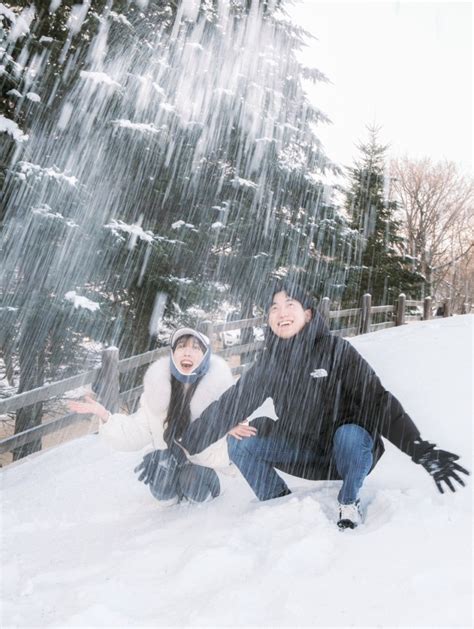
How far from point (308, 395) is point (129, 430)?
110 cm

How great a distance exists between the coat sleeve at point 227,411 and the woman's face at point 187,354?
0.91 ft

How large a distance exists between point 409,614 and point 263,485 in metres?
1.21

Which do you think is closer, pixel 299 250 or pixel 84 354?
pixel 84 354

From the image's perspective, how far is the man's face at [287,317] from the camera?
2771 millimetres

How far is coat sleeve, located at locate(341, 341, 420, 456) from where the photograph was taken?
2422 millimetres

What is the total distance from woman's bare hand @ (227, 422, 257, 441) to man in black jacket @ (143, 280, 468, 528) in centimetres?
4

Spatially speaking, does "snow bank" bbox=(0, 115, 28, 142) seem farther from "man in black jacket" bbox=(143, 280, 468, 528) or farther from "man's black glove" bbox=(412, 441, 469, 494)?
"man's black glove" bbox=(412, 441, 469, 494)

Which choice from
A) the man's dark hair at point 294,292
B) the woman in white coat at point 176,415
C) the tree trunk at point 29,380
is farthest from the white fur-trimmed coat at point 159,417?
the tree trunk at point 29,380

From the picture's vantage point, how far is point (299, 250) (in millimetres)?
10375

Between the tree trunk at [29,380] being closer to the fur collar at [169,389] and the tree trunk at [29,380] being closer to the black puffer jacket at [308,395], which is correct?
the fur collar at [169,389]

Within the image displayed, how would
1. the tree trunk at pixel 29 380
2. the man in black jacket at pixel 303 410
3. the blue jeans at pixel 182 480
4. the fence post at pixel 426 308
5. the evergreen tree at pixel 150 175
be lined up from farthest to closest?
the fence post at pixel 426 308 → the tree trunk at pixel 29 380 → the evergreen tree at pixel 150 175 → the blue jeans at pixel 182 480 → the man in black jacket at pixel 303 410

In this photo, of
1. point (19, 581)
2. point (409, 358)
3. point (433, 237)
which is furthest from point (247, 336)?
point (433, 237)

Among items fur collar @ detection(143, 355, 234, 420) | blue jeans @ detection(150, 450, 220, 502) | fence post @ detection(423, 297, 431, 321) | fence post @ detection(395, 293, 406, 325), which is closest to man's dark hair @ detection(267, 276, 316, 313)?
fur collar @ detection(143, 355, 234, 420)

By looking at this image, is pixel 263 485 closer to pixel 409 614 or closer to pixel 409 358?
pixel 409 614
